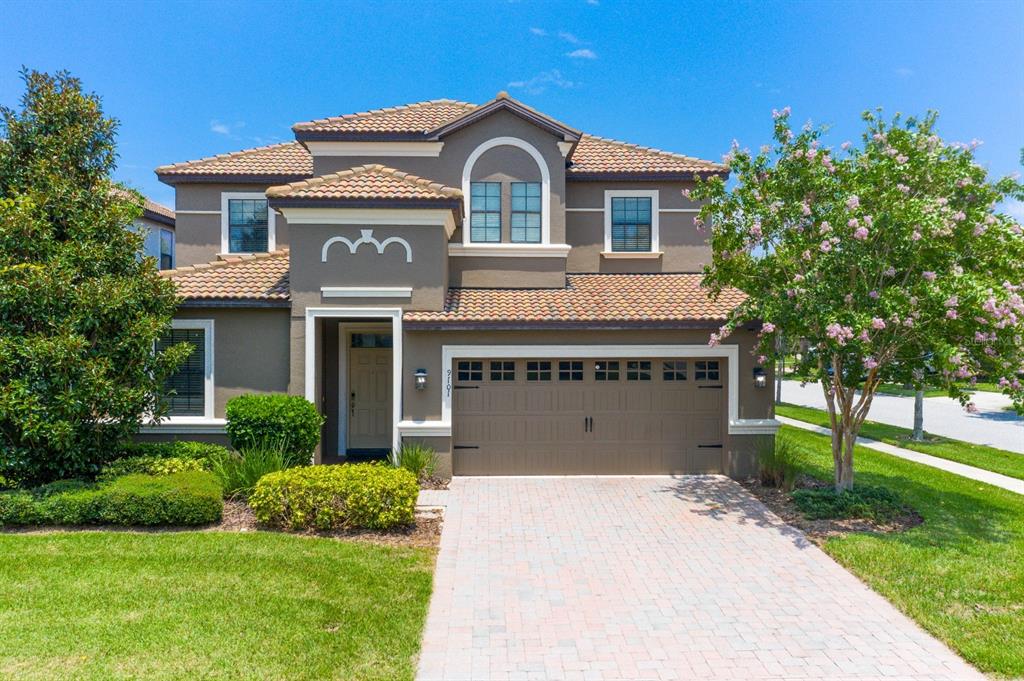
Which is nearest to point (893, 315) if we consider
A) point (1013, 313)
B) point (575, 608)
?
point (1013, 313)

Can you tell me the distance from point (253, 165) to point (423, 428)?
921 centimetres

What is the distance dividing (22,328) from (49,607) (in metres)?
4.89

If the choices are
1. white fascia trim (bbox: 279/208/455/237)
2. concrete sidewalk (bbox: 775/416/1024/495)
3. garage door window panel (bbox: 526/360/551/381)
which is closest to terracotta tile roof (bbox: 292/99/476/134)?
white fascia trim (bbox: 279/208/455/237)

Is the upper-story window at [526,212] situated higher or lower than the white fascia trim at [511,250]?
higher

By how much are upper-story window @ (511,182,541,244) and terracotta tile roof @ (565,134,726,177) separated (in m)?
1.15

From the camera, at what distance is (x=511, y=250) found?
1320 centimetres

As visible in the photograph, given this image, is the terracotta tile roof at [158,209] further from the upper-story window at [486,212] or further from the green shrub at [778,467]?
the green shrub at [778,467]

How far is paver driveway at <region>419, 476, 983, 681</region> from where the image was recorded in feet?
16.7

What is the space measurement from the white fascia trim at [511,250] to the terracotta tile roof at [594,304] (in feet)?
2.79

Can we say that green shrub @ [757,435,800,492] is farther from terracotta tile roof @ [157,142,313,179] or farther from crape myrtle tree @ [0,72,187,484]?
terracotta tile roof @ [157,142,313,179]

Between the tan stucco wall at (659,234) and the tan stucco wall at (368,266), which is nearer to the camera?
the tan stucco wall at (368,266)

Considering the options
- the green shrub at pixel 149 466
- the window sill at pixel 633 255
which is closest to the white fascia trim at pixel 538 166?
the window sill at pixel 633 255

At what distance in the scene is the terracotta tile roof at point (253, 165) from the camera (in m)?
14.6

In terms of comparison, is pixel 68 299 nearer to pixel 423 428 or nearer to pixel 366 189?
pixel 366 189
